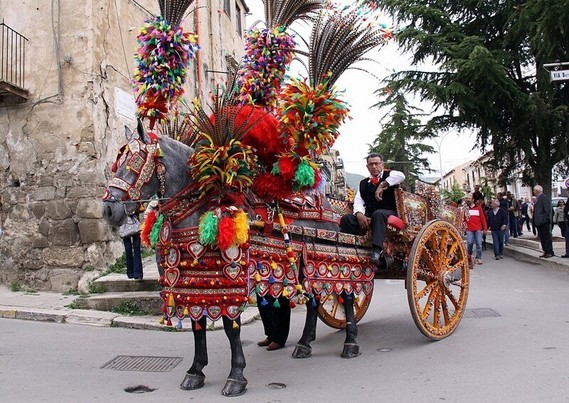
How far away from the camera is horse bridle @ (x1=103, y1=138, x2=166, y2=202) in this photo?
390 cm

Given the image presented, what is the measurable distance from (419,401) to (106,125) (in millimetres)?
7420

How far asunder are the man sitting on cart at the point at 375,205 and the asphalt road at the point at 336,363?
1.11 meters

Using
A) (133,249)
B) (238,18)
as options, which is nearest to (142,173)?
(133,249)

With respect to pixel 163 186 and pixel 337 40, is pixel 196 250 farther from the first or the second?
pixel 337 40

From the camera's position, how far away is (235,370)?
4156 mm

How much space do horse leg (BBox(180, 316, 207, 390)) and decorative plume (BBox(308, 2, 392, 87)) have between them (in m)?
2.57

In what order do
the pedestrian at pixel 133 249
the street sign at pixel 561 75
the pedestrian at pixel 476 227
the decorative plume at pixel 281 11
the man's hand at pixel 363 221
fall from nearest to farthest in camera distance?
the decorative plume at pixel 281 11, the man's hand at pixel 363 221, the pedestrian at pixel 133 249, the street sign at pixel 561 75, the pedestrian at pixel 476 227

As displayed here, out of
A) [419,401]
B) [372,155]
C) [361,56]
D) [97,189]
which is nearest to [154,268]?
[97,189]

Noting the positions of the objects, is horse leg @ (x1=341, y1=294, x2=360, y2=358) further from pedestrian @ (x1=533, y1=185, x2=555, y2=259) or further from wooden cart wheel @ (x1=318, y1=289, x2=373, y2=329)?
pedestrian @ (x1=533, y1=185, x2=555, y2=259)

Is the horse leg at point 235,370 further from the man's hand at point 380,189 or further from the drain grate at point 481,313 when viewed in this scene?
the drain grate at point 481,313

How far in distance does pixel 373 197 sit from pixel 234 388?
8.69 ft

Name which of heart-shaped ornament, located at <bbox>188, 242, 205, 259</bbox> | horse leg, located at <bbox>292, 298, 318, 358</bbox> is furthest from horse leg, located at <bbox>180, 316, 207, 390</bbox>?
horse leg, located at <bbox>292, 298, 318, 358</bbox>

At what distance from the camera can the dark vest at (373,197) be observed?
5.64 meters

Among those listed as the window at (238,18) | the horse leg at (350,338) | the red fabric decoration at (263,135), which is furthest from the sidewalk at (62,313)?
the window at (238,18)
